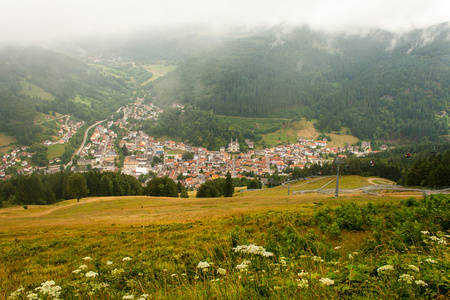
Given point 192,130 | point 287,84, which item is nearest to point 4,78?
point 192,130

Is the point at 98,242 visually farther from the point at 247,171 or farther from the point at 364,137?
the point at 364,137

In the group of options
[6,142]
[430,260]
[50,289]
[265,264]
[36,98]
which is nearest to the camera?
[430,260]

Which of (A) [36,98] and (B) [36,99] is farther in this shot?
(A) [36,98]

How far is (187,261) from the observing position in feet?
18.4

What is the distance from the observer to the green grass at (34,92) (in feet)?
520

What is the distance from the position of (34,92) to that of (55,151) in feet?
314

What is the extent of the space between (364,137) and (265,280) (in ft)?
488

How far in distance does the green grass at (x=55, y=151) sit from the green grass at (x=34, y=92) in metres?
78.2

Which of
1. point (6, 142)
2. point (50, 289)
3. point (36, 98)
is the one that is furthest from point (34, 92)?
point (50, 289)

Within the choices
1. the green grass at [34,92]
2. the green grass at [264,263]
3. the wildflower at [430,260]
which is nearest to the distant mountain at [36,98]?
the green grass at [34,92]

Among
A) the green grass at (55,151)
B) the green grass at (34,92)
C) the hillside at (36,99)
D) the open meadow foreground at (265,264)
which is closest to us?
the open meadow foreground at (265,264)

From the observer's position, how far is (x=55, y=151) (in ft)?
336

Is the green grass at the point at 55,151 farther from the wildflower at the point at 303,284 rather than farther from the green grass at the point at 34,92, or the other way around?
the wildflower at the point at 303,284

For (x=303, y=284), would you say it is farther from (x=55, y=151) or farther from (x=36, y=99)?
(x=36, y=99)
